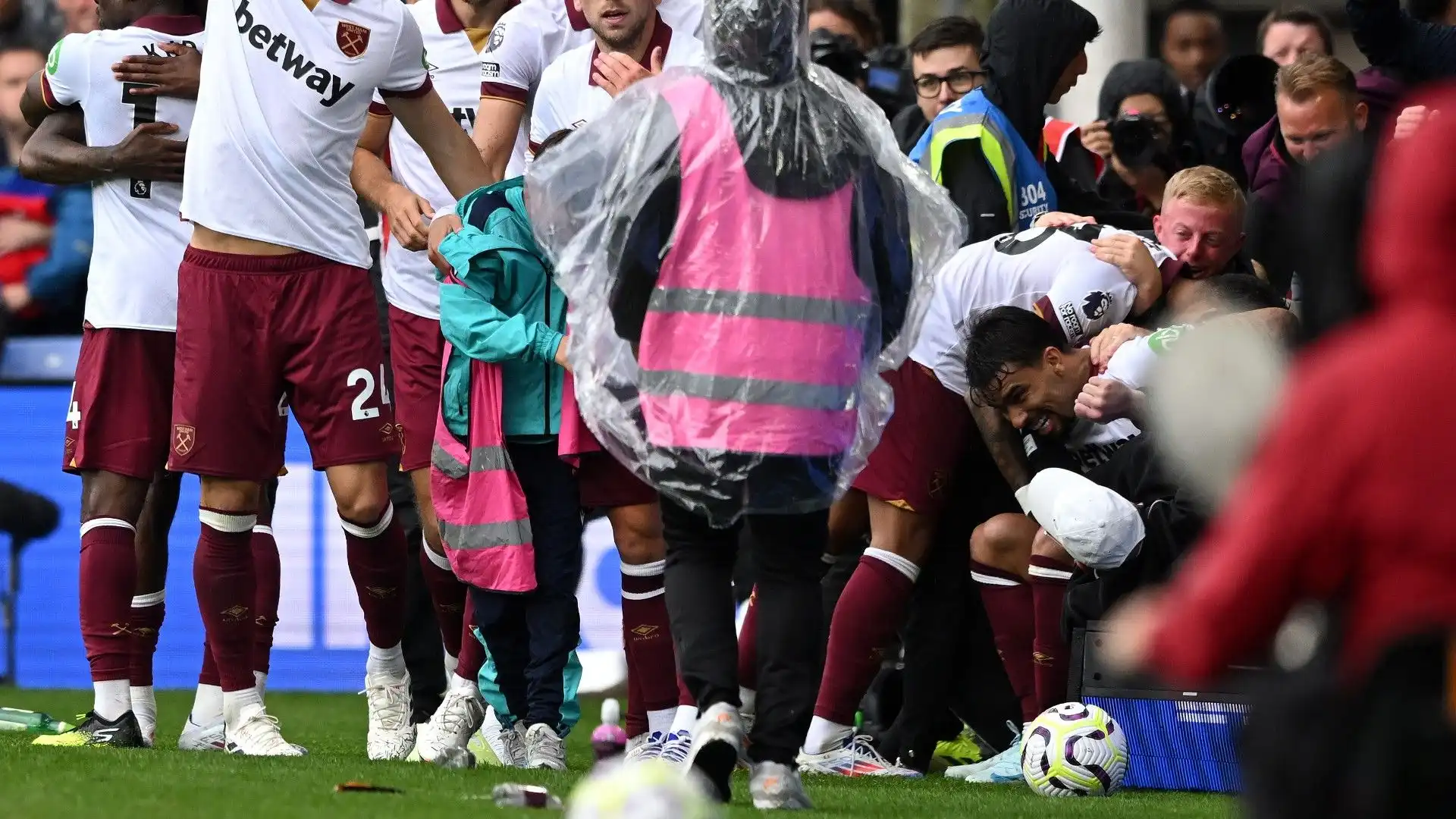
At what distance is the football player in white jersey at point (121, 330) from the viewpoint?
5977 millimetres

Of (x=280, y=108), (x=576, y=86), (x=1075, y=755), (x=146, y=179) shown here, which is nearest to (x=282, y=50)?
(x=280, y=108)

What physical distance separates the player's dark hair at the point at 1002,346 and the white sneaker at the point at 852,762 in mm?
1109

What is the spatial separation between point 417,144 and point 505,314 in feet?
3.72

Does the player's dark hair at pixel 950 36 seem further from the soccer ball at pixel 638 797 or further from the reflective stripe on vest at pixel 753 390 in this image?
the soccer ball at pixel 638 797

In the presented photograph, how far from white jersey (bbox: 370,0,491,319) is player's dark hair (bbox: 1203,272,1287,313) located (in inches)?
92.7

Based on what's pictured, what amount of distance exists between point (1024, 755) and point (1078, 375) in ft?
3.70

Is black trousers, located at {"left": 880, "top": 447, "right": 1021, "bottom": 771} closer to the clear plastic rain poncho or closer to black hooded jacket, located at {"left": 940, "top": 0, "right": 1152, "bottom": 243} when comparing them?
black hooded jacket, located at {"left": 940, "top": 0, "right": 1152, "bottom": 243}

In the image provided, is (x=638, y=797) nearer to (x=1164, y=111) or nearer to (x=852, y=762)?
(x=852, y=762)

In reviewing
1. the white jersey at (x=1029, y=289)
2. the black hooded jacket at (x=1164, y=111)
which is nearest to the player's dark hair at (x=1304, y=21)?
the black hooded jacket at (x=1164, y=111)

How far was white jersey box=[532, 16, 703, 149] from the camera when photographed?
6.21 meters

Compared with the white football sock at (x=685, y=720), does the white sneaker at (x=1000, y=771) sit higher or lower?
lower

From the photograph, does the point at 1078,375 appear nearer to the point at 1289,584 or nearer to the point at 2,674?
the point at 1289,584

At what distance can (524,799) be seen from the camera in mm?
4453

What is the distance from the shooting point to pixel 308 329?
5.70m
